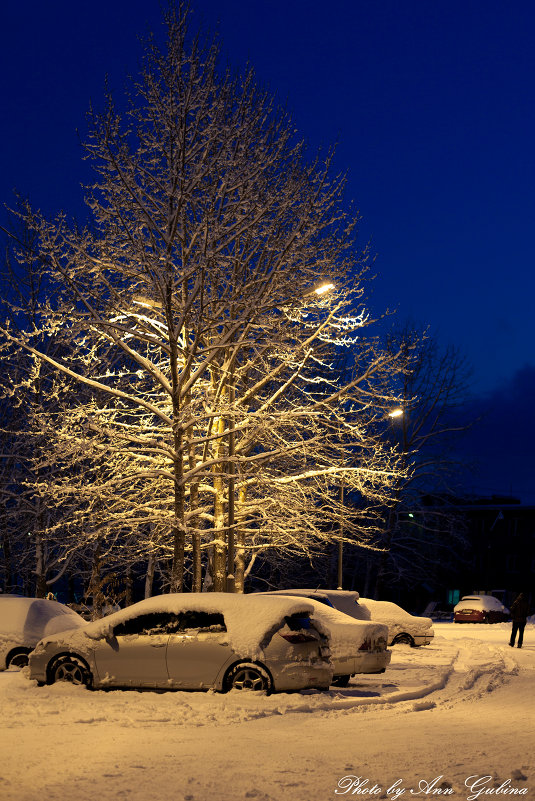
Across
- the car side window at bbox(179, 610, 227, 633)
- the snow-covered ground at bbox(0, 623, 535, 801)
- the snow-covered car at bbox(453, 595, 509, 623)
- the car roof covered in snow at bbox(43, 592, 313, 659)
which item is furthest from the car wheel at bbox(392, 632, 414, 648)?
the snow-covered car at bbox(453, 595, 509, 623)

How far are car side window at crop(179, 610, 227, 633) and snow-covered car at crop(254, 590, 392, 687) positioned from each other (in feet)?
7.26

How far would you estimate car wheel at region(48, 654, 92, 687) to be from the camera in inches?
539

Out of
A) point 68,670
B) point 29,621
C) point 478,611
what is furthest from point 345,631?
point 478,611

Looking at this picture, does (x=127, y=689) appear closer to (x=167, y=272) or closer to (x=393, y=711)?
(x=393, y=711)

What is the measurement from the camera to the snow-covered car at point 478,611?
4694 cm

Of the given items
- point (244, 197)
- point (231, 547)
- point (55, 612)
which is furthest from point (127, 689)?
point (244, 197)

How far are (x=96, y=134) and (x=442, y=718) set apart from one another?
49.6 ft

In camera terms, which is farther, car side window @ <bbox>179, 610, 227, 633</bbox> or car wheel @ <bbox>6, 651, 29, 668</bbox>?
car wheel @ <bbox>6, 651, 29, 668</bbox>

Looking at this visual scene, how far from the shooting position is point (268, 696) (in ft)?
42.3

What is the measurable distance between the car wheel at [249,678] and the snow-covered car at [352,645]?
2361 mm

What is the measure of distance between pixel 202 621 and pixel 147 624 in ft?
2.76

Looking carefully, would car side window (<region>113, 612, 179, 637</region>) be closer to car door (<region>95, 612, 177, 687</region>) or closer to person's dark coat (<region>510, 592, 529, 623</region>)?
car door (<region>95, 612, 177, 687</region>)

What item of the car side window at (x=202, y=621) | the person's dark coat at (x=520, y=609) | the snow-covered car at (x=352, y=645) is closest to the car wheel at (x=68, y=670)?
the car side window at (x=202, y=621)

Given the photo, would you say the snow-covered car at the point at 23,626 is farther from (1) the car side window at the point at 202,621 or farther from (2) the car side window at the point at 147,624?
(1) the car side window at the point at 202,621
